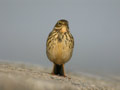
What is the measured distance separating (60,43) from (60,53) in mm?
338

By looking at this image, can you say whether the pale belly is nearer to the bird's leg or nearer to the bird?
the bird

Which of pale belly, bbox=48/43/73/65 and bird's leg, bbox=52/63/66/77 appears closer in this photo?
pale belly, bbox=48/43/73/65

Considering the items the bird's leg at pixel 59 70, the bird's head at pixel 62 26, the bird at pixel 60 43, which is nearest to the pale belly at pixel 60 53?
the bird at pixel 60 43

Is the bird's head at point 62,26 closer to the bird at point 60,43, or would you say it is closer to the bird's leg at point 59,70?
the bird at point 60,43

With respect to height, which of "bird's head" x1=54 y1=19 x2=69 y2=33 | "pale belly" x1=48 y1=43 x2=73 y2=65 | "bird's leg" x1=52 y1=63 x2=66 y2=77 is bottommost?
"bird's leg" x1=52 y1=63 x2=66 y2=77

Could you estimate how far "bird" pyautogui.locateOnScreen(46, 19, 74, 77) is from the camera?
13.5 metres

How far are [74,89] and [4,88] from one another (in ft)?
8.29

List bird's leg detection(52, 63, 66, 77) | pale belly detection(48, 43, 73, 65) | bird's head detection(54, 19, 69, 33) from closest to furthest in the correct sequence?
pale belly detection(48, 43, 73, 65) < bird's head detection(54, 19, 69, 33) < bird's leg detection(52, 63, 66, 77)

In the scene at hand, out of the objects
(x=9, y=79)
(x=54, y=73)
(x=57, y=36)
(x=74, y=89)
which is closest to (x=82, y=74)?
(x=54, y=73)

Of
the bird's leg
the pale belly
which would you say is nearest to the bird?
the pale belly

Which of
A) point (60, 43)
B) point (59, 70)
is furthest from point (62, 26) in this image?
point (59, 70)

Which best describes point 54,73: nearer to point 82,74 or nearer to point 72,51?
point 72,51

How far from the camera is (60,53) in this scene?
13.5 meters

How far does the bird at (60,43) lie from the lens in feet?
44.2
